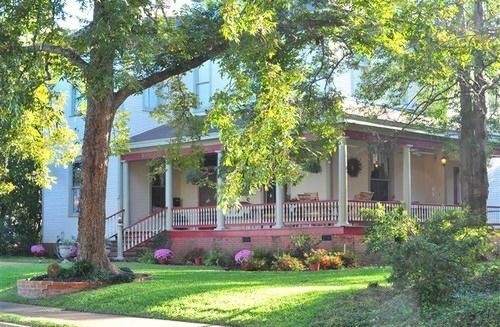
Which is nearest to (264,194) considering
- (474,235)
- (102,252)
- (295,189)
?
(295,189)

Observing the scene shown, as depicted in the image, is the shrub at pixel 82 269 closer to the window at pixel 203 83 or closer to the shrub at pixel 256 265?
the shrub at pixel 256 265

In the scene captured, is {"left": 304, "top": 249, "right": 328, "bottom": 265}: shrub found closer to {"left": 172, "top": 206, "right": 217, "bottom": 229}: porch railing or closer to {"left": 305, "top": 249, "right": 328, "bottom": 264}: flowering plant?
{"left": 305, "top": 249, "right": 328, "bottom": 264}: flowering plant

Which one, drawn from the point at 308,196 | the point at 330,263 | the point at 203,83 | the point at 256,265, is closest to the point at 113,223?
the point at 203,83

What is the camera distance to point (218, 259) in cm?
2319

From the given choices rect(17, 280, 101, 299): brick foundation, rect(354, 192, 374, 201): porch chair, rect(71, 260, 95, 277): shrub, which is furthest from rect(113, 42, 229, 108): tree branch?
rect(354, 192, 374, 201): porch chair

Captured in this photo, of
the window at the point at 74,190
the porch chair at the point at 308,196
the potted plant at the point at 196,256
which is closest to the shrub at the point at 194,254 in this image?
the potted plant at the point at 196,256

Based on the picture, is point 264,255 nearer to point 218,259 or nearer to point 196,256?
point 218,259

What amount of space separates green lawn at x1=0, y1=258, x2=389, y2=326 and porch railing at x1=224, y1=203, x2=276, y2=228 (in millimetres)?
6794

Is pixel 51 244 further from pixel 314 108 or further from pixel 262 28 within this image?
pixel 262 28

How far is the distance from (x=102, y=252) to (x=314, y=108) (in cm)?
564

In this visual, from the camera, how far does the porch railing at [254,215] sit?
23.7 metres

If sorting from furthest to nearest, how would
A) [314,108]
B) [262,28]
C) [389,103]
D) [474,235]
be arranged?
[389,103] < [314,108] < [262,28] < [474,235]

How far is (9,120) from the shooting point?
12867 millimetres

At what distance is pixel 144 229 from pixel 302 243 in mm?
7970
